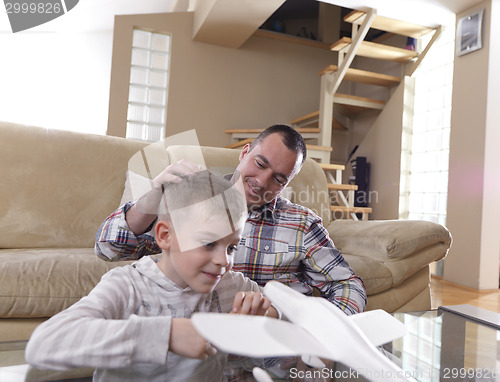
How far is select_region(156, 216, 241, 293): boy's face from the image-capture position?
629mm

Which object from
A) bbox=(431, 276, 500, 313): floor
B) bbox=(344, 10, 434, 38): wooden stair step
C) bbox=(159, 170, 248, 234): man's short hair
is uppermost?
bbox=(344, 10, 434, 38): wooden stair step

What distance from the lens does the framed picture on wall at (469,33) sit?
324 centimetres

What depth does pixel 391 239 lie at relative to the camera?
158 centimetres

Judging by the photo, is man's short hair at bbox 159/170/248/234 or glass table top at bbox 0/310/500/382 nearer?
glass table top at bbox 0/310/500/382

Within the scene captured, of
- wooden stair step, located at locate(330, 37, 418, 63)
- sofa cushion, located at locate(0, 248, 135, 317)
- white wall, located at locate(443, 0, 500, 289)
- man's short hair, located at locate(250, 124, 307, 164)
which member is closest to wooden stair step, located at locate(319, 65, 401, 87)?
wooden stair step, located at locate(330, 37, 418, 63)

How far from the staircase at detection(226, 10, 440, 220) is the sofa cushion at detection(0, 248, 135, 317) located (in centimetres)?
260

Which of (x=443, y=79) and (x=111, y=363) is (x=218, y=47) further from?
(x=111, y=363)

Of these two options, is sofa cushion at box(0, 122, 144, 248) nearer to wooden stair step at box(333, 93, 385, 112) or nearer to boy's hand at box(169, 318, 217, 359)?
boy's hand at box(169, 318, 217, 359)

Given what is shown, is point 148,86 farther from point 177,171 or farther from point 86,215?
point 177,171

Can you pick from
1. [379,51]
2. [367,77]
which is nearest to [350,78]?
[367,77]

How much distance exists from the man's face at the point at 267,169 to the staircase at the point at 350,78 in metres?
2.44

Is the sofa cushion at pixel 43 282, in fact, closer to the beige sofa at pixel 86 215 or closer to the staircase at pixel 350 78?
the beige sofa at pixel 86 215

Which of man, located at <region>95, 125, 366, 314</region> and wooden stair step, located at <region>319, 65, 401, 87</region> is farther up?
wooden stair step, located at <region>319, 65, 401, 87</region>

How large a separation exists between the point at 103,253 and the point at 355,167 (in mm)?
4105
